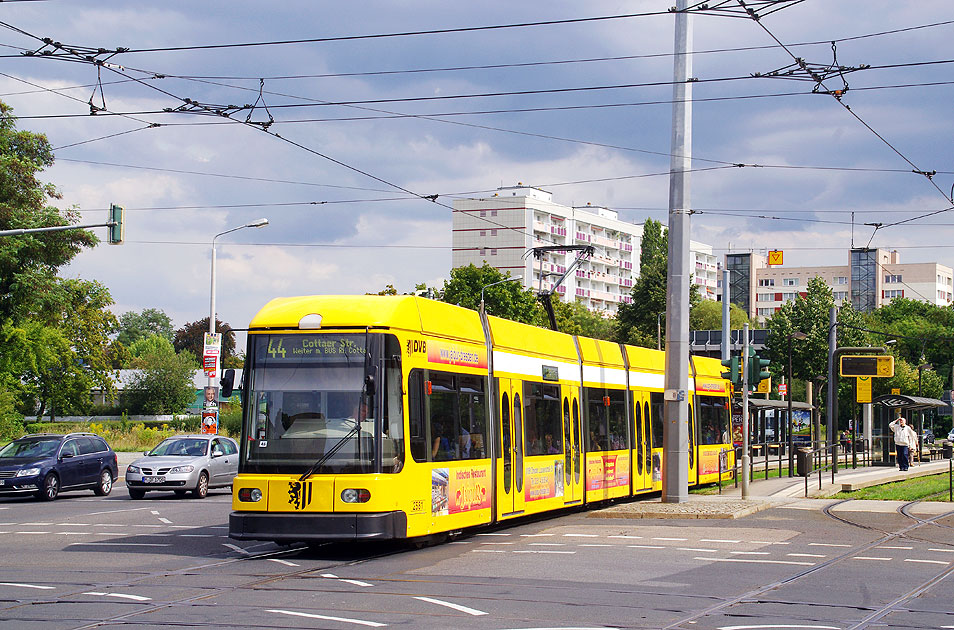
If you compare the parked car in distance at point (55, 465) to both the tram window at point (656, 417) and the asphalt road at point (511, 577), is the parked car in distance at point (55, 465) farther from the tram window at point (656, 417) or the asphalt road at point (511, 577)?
the tram window at point (656, 417)

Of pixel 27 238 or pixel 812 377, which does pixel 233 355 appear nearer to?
pixel 812 377

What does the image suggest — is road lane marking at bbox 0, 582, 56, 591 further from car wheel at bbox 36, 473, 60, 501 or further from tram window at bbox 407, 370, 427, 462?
car wheel at bbox 36, 473, 60, 501

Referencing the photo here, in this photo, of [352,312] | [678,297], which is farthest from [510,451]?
[678,297]

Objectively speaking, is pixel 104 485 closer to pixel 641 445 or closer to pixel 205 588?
pixel 641 445

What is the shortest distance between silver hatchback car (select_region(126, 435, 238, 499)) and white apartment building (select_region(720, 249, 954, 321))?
131785 mm

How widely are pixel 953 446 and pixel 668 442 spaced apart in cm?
1479

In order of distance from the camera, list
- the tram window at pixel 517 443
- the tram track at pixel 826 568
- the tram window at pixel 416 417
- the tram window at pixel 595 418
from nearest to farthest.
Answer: the tram track at pixel 826 568, the tram window at pixel 416 417, the tram window at pixel 517 443, the tram window at pixel 595 418

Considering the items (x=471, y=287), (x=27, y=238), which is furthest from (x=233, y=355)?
(x=27, y=238)

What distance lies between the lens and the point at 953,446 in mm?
33625

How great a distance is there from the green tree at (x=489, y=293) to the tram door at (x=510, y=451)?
4771cm

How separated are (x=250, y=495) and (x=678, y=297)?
1062cm

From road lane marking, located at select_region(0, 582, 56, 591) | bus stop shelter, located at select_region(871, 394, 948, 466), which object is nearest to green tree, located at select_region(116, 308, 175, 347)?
bus stop shelter, located at select_region(871, 394, 948, 466)

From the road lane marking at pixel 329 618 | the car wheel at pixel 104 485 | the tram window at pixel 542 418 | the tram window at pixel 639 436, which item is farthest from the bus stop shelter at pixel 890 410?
the road lane marking at pixel 329 618

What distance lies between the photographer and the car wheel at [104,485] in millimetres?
29969
